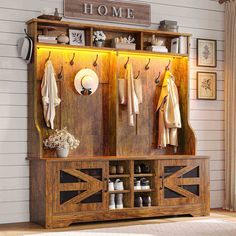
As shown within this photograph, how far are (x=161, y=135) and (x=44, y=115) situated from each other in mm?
1486

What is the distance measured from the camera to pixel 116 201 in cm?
643

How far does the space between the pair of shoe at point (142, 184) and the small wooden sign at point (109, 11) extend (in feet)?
6.31

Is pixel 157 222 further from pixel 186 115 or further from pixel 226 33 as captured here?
pixel 226 33

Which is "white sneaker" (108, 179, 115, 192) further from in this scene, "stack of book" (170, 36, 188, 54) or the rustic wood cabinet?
"stack of book" (170, 36, 188, 54)

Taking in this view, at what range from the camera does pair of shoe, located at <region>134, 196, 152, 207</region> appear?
6.51 metres

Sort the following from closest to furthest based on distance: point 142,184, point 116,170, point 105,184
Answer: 1. point 105,184
2. point 116,170
3. point 142,184

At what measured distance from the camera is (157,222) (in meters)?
6.36

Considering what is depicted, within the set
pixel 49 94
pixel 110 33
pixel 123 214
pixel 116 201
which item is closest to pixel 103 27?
pixel 110 33

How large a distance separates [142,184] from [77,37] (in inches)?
72.6

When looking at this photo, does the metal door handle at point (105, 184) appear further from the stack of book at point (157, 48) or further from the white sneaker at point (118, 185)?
the stack of book at point (157, 48)

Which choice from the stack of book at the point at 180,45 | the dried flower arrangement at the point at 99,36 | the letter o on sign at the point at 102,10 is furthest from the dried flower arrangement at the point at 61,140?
the stack of book at the point at 180,45

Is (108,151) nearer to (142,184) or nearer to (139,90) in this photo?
(142,184)

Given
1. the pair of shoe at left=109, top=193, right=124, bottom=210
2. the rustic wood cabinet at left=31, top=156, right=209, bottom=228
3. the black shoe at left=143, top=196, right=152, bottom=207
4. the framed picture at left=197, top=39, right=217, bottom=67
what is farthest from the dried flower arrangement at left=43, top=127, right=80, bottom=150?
the framed picture at left=197, top=39, right=217, bottom=67

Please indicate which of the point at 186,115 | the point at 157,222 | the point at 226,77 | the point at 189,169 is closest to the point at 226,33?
the point at 226,77
